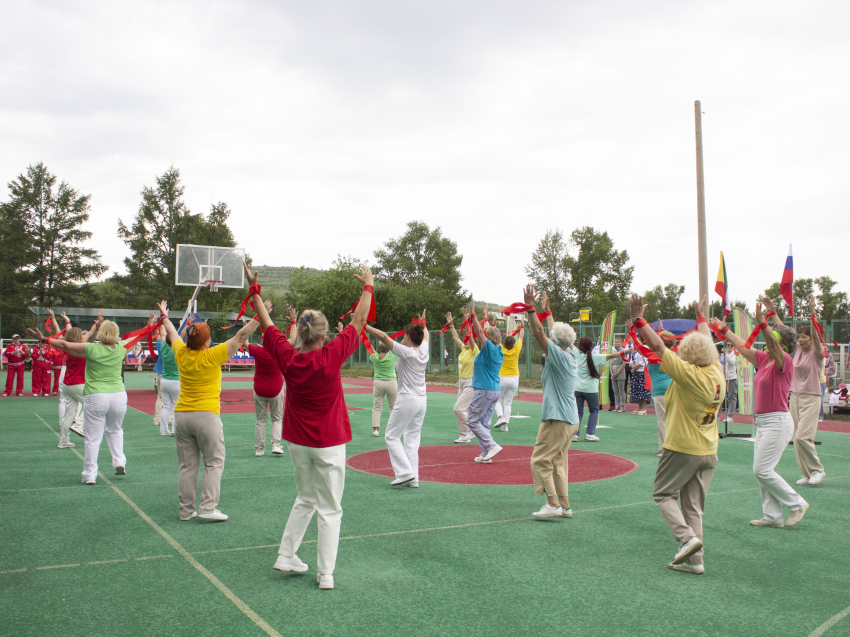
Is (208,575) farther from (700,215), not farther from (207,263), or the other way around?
(207,263)

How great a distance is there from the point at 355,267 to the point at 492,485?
5584 centimetres

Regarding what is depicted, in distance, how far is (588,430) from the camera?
38.7 feet

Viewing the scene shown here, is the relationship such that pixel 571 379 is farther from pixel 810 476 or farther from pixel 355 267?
pixel 355 267

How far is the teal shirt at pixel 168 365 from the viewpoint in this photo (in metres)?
10.2

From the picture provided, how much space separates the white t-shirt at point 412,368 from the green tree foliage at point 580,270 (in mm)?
65339

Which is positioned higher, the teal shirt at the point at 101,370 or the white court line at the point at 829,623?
the teal shirt at the point at 101,370

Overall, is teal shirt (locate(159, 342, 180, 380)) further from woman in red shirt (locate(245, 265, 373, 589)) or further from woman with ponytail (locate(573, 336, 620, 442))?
woman with ponytail (locate(573, 336, 620, 442))

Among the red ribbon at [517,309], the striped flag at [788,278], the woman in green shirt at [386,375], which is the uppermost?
the striped flag at [788,278]

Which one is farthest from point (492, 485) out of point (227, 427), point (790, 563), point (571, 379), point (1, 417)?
point (1, 417)

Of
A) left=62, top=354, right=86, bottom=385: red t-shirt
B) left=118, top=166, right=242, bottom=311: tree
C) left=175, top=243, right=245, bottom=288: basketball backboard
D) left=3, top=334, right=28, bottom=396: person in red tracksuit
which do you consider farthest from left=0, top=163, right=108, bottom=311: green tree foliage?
left=62, top=354, right=86, bottom=385: red t-shirt

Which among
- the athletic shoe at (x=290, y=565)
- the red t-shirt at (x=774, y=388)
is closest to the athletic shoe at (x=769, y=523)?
the red t-shirt at (x=774, y=388)

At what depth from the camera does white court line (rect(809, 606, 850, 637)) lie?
146 inches

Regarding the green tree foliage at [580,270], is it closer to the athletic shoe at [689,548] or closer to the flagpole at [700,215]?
the flagpole at [700,215]

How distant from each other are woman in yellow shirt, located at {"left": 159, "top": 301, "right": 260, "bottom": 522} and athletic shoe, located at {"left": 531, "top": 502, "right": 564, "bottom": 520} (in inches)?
122
